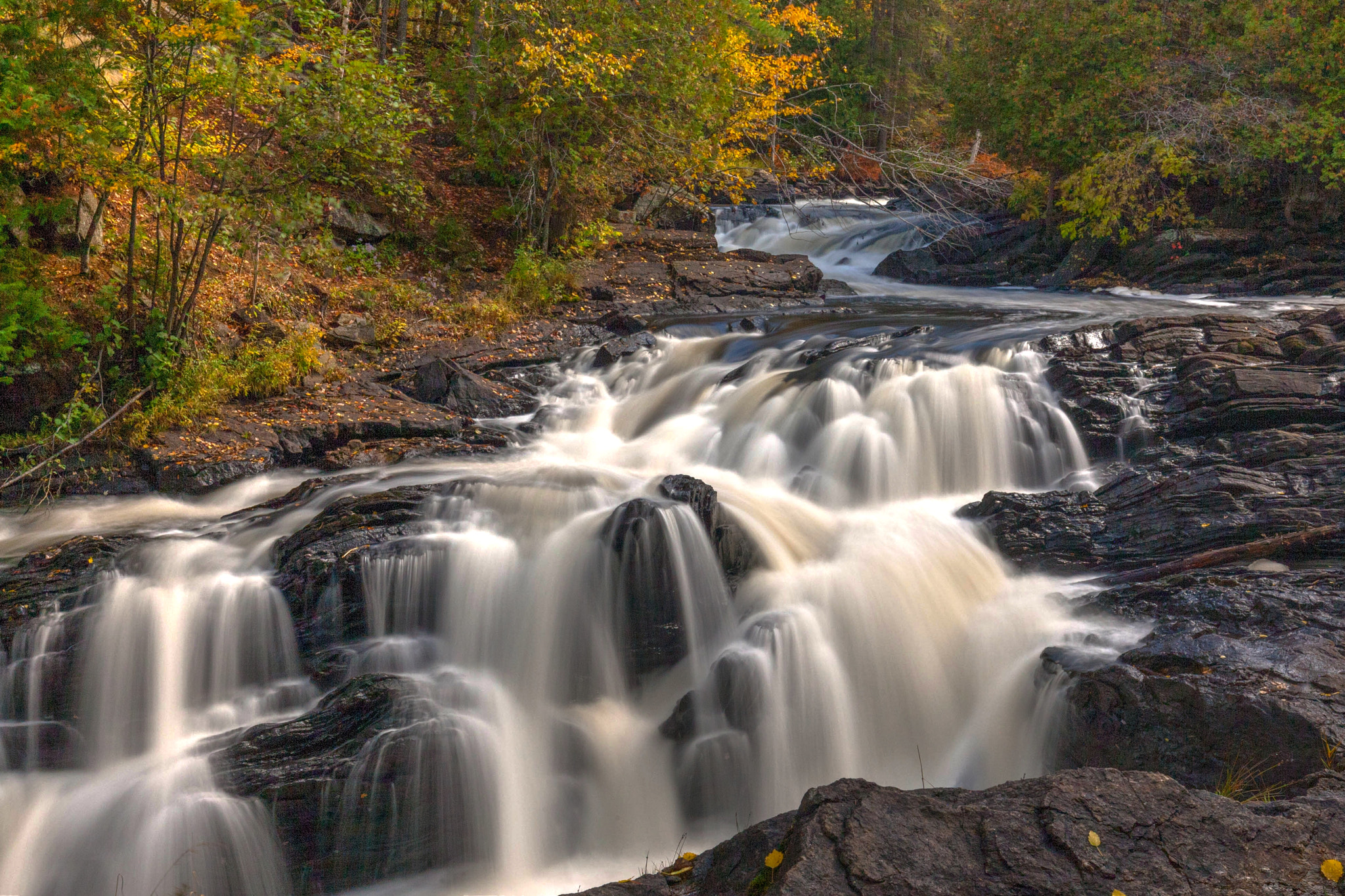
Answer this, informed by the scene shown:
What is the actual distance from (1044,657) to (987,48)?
17892 millimetres

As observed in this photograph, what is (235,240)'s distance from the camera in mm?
8586

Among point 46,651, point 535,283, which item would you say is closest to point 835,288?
point 535,283

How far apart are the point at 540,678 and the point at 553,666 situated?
12cm

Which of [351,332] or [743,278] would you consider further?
[743,278]

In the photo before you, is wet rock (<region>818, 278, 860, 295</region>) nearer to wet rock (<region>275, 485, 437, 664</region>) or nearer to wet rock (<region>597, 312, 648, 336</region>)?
wet rock (<region>597, 312, 648, 336</region>)

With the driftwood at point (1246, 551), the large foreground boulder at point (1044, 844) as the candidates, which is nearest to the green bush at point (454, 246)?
the driftwood at point (1246, 551)

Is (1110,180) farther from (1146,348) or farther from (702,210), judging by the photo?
(1146,348)

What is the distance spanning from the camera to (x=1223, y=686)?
4082 mm

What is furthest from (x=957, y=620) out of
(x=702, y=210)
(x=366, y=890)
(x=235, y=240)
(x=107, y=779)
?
(x=702, y=210)

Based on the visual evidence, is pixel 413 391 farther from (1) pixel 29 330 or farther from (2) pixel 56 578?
(2) pixel 56 578

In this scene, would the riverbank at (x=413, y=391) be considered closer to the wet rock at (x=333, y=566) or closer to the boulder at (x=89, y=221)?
the boulder at (x=89, y=221)

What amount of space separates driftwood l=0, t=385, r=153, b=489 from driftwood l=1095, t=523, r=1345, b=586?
875 cm

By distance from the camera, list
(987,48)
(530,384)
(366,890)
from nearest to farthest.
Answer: (366,890)
(530,384)
(987,48)

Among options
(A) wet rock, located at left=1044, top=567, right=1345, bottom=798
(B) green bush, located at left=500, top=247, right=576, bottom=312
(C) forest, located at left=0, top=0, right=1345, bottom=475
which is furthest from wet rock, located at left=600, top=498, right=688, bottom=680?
(B) green bush, located at left=500, top=247, right=576, bottom=312
